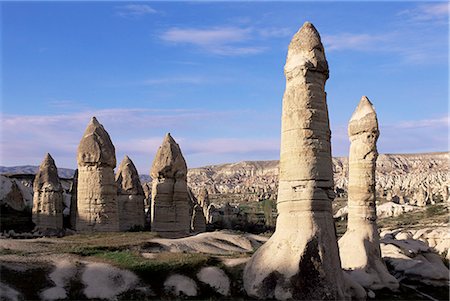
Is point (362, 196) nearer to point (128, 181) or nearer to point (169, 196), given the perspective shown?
point (169, 196)

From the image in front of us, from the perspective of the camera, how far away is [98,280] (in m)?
13.8

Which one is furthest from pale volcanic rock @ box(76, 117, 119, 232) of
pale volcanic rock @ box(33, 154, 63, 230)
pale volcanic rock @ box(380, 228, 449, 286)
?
pale volcanic rock @ box(380, 228, 449, 286)

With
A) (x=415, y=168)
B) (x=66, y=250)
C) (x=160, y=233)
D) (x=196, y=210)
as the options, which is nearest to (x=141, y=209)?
(x=196, y=210)

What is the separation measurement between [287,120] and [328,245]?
3278 mm

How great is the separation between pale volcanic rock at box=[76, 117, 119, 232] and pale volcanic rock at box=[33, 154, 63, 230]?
858cm

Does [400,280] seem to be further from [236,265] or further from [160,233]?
[160,233]

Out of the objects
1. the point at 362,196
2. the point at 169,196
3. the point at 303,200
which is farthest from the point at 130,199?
the point at 303,200

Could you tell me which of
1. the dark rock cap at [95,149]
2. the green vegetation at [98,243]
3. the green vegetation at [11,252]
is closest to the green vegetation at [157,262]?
the green vegetation at [98,243]

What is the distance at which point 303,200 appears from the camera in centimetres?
1375

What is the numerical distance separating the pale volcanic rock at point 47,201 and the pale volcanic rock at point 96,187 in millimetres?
8578

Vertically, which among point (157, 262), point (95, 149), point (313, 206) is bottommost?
point (157, 262)

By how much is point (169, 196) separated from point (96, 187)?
341cm

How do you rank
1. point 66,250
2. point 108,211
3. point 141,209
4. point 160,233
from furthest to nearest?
point 141,209 < point 160,233 < point 108,211 < point 66,250

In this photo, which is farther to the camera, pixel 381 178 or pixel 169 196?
pixel 381 178
